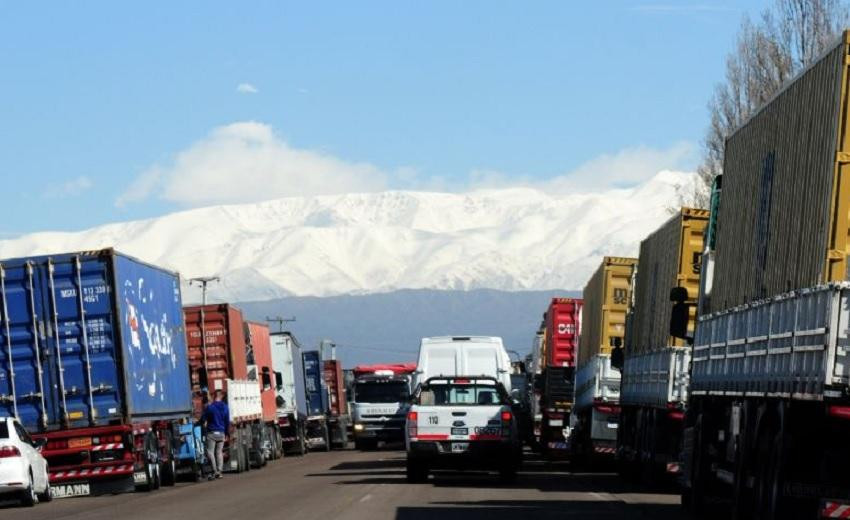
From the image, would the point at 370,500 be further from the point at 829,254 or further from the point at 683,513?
the point at 829,254

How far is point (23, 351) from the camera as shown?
30938mm

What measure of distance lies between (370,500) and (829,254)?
41.6 feet

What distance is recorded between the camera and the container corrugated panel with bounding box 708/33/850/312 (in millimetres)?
15633

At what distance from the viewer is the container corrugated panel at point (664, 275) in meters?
28.1

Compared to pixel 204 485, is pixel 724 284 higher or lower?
higher

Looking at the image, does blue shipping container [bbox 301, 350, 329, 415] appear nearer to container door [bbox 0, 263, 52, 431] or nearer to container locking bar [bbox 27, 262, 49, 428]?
container door [bbox 0, 263, 52, 431]

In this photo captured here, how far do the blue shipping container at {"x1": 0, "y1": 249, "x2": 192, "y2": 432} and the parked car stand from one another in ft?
3.80

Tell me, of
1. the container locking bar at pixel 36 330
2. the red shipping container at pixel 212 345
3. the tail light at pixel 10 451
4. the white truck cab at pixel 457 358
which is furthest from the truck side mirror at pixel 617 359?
the red shipping container at pixel 212 345

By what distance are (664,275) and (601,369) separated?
667 centimetres

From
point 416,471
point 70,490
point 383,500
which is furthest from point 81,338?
point 383,500

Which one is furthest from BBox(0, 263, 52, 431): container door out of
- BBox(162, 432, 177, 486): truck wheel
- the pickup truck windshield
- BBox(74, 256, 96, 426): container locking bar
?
the pickup truck windshield

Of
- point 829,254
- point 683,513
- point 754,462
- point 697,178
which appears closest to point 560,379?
point 697,178

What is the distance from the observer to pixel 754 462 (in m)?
18.4

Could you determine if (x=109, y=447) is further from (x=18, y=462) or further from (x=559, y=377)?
(x=559, y=377)
